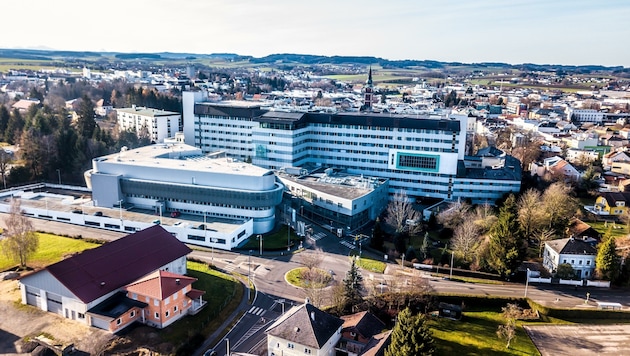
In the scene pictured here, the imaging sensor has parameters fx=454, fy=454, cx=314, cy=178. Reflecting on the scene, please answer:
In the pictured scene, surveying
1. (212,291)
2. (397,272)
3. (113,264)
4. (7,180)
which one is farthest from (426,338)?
(7,180)

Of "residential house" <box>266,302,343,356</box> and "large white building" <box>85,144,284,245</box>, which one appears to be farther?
"large white building" <box>85,144,284,245</box>

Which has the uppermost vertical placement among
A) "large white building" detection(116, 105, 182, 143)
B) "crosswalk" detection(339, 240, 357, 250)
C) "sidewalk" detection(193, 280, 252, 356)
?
"large white building" detection(116, 105, 182, 143)

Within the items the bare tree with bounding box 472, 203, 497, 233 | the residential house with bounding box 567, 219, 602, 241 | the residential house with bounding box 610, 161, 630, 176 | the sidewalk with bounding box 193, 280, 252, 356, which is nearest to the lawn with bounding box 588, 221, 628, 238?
the residential house with bounding box 567, 219, 602, 241

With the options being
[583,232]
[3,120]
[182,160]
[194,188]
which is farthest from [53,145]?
[583,232]

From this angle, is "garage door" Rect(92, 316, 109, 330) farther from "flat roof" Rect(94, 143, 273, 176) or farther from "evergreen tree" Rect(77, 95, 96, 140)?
"evergreen tree" Rect(77, 95, 96, 140)

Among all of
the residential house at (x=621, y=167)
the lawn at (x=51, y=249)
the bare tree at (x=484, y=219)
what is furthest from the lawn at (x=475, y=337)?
the residential house at (x=621, y=167)

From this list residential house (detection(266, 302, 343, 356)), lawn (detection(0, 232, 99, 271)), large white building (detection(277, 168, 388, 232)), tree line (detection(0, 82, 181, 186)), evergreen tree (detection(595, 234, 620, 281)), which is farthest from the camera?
tree line (detection(0, 82, 181, 186))

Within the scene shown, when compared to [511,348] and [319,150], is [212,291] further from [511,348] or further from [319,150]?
[319,150]
